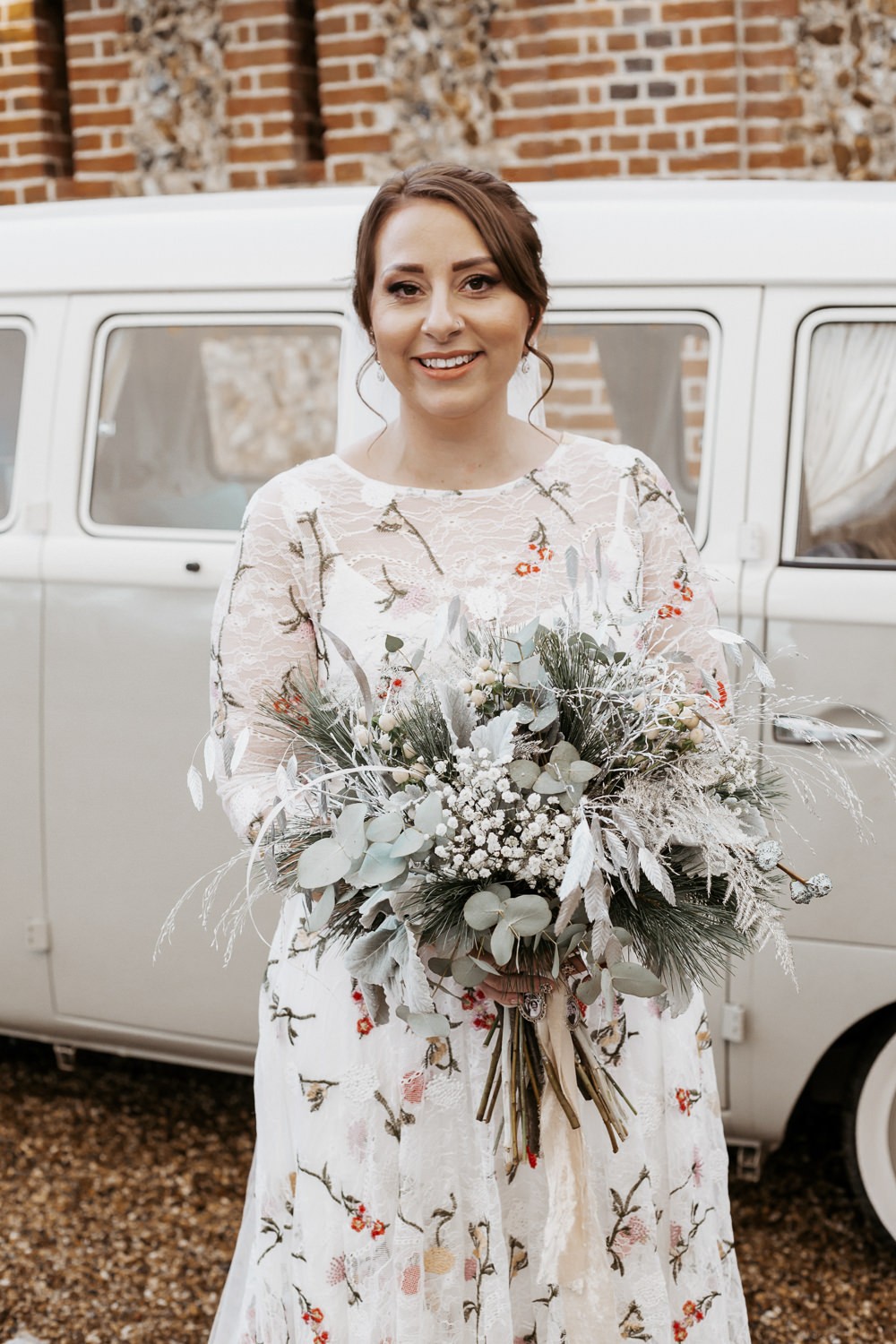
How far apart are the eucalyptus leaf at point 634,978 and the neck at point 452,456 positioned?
29.9 inches

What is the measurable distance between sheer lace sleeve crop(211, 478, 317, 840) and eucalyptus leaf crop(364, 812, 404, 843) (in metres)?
0.36

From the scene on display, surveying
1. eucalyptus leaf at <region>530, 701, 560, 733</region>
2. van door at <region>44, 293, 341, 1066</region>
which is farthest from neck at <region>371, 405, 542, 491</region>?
van door at <region>44, 293, 341, 1066</region>

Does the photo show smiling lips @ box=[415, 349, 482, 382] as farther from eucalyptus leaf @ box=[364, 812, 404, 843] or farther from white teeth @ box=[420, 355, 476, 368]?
eucalyptus leaf @ box=[364, 812, 404, 843]

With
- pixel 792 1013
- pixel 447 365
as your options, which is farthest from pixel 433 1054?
pixel 792 1013

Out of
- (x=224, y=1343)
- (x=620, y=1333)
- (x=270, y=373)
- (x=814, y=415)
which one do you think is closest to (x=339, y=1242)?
(x=620, y=1333)

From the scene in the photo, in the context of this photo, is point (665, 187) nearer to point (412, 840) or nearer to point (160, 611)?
point (160, 611)

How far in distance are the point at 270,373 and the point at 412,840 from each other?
4770 millimetres

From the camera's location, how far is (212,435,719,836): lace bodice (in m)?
1.97

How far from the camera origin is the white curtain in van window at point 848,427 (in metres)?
2.95

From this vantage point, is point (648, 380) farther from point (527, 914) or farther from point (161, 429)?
point (527, 914)

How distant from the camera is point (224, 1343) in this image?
7.92 ft

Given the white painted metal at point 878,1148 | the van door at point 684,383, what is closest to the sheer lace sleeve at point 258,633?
the van door at point 684,383

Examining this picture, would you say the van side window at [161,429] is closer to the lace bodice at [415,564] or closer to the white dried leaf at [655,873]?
the lace bodice at [415,564]

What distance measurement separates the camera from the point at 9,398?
3578 mm
